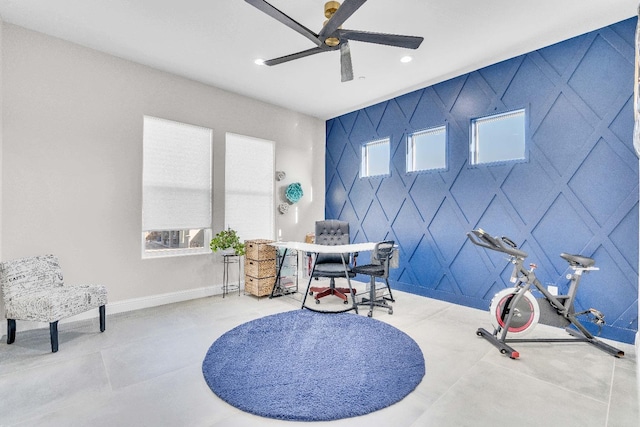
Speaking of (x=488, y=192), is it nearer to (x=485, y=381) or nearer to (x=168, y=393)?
(x=485, y=381)

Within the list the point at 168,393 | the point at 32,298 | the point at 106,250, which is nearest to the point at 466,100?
the point at 168,393

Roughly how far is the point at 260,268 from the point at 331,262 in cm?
103

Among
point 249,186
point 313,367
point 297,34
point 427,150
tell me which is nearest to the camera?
point 313,367

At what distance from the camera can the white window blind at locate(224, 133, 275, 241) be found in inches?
189

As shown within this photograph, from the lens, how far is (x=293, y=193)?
216 inches

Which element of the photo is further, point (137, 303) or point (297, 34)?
point (137, 303)

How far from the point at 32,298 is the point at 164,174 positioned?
1962 millimetres

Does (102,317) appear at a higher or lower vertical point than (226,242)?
lower

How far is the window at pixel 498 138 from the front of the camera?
371 cm

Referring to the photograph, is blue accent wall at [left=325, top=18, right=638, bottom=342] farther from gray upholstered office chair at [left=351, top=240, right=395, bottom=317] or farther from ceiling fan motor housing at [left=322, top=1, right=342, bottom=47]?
ceiling fan motor housing at [left=322, top=1, right=342, bottom=47]

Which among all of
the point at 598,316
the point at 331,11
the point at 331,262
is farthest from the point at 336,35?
the point at 598,316

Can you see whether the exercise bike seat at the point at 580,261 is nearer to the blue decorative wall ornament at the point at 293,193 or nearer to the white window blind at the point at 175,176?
the blue decorative wall ornament at the point at 293,193

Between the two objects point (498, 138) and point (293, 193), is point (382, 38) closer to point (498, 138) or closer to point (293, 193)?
point (498, 138)

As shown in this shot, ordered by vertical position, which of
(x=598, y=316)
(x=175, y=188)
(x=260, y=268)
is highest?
(x=175, y=188)
